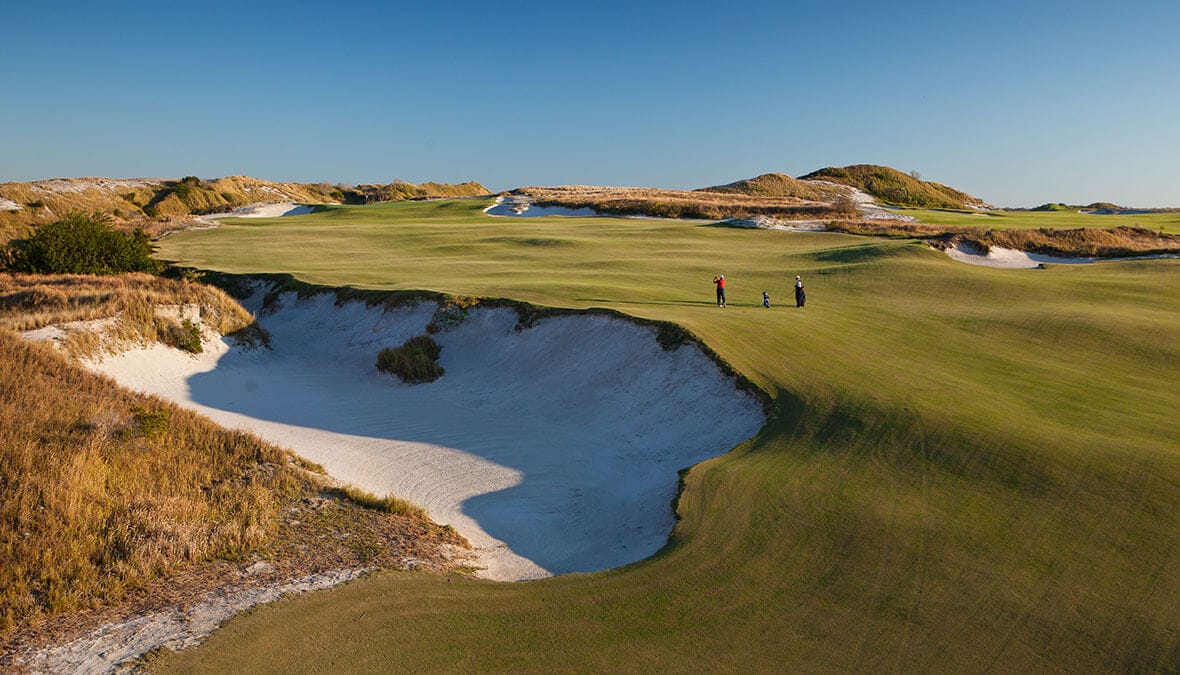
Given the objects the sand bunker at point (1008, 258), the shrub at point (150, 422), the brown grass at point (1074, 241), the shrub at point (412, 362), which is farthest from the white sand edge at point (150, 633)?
the brown grass at point (1074, 241)

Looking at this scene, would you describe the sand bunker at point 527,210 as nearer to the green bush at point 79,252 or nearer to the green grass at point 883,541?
the green bush at point 79,252

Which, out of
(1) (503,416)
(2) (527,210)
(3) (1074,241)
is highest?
(2) (527,210)

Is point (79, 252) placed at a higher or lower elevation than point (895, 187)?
lower

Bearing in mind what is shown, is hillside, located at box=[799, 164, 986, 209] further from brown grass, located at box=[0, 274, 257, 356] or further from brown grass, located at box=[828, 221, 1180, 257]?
brown grass, located at box=[0, 274, 257, 356]

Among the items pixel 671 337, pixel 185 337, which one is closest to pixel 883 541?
pixel 671 337

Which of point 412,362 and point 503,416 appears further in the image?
point 412,362

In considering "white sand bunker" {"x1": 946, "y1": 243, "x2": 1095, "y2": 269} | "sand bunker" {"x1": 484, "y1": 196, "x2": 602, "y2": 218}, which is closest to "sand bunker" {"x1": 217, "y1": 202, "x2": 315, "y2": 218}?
"sand bunker" {"x1": 484, "y1": 196, "x2": 602, "y2": 218}

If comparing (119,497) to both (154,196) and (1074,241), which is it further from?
(154,196)
